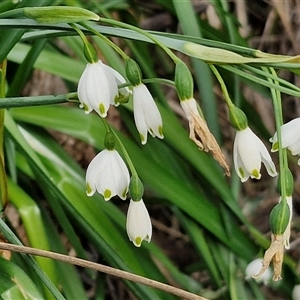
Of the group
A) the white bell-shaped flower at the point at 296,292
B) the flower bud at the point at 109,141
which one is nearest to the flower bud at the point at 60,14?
the flower bud at the point at 109,141

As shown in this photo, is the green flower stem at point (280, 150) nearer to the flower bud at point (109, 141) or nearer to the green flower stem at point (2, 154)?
the flower bud at point (109, 141)

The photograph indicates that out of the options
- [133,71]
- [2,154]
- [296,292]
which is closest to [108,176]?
[133,71]

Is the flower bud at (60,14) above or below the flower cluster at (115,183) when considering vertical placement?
above

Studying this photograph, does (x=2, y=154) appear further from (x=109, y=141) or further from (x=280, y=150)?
(x=280, y=150)

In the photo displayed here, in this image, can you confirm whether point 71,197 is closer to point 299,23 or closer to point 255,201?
point 255,201

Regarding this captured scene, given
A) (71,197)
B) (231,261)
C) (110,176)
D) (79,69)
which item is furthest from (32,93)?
(110,176)

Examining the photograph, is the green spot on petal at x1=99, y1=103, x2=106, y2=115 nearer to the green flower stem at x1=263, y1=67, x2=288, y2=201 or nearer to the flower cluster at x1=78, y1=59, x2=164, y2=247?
the flower cluster at x1=78, y1=59, x2=164, y2=247

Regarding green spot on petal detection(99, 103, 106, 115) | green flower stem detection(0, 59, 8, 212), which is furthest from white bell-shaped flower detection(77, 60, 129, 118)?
green flower stem detection(0, 59, 8, 212)
